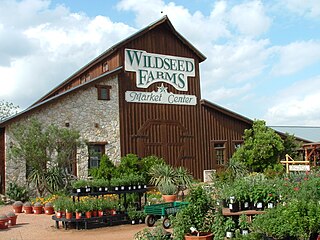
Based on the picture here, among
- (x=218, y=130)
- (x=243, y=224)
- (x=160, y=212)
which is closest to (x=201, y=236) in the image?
(x=243, y=224)

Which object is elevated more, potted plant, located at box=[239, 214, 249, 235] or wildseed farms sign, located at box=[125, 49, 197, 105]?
wildseed farms sign, located at box=[125, 49, 197, 105]

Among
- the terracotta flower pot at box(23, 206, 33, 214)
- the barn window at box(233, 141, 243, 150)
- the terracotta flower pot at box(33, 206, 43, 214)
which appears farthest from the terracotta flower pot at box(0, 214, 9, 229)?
the barn window at box(233, 141, 243, 150)

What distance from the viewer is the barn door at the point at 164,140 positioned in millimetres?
22562

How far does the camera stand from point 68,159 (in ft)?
59.3

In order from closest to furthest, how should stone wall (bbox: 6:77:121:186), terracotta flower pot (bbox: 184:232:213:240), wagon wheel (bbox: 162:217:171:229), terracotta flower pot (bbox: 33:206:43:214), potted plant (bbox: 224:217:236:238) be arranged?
terracotta flower pot (bbox: 184:232:213:240) < potted plant (bbox: 224:217:236:238) < wagon wheel (bbox: 162:217:171:229) < terracotta flower pot (bbox: 33:206:43:214) < stone wall (bbox: 6:77:121:186)

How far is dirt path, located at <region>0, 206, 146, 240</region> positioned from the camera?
10747mm

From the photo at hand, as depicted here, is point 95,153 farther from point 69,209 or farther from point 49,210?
point 69,209

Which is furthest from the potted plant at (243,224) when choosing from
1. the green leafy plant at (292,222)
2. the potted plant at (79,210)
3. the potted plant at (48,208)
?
the potted plant at (48,208)

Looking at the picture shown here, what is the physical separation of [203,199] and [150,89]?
47.6 feet

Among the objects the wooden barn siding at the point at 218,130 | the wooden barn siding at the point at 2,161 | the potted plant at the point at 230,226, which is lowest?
the potted plant at the point at 230,226

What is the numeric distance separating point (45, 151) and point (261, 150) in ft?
38.2

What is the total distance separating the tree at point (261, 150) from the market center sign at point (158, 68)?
467 centimetres

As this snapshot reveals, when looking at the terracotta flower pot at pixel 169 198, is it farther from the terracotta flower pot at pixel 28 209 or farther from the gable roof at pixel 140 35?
the gable roof at pixel 140 35

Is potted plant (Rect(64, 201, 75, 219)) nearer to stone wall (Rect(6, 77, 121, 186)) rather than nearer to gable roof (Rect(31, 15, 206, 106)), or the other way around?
stone wall (Rect(6, 77, 121, 186))
